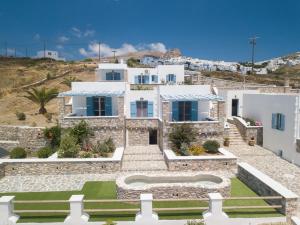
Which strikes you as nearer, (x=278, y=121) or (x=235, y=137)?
(x=278, y=121)

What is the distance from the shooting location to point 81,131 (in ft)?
74.7

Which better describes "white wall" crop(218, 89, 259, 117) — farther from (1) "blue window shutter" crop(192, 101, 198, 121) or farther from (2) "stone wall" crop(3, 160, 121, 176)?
(2) "stone wall" crop(3, 160, 121, 176)

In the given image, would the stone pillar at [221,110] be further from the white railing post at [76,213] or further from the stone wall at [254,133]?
the white railing post at [76,213]

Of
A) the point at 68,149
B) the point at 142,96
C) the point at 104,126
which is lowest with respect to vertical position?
the point at 68,149

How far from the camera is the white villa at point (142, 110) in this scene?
23.1m

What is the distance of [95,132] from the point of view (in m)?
23.4

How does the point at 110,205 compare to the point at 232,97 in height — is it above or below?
below

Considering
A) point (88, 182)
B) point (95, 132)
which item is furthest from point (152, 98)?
point (88, 182)

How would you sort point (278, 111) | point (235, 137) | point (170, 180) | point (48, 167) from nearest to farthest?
1. point (170, 180)
2. point (48, 167)
3. point (278, 111)
4. point (235, 137)

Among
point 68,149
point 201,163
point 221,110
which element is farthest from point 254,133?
point 68,149

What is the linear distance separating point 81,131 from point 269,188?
566 inches

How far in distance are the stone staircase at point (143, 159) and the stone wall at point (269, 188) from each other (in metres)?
5.27

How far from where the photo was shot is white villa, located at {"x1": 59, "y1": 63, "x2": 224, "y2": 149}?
2312 cm

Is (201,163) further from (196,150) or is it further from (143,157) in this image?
(143,157)
